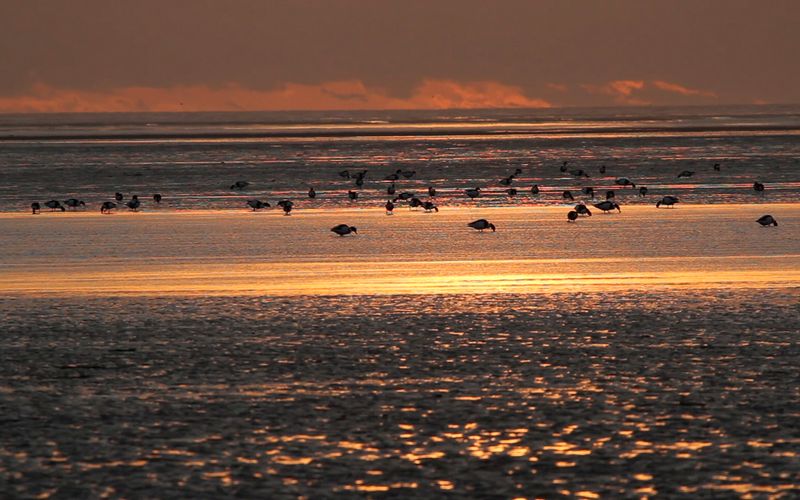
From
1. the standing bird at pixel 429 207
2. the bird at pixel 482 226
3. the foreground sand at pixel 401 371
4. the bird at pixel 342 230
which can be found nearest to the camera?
the foreground sand at pixel 401 371

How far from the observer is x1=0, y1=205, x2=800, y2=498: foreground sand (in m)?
12.4

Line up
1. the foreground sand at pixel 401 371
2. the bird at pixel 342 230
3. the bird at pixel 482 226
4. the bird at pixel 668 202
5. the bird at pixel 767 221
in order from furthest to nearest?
the bird at pixel 668 202 → the bird at pixel 482 226 → the bird at pixel 767 221 → the bird at pixel 342 230 → the foreground sand at pixel 401 371

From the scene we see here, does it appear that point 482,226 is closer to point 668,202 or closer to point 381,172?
point 668,202

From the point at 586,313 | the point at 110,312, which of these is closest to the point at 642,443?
the point at 586,313

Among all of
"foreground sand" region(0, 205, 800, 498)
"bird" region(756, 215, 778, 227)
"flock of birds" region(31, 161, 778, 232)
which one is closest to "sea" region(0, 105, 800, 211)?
"flock of birds" region(31, 161, 778, 232)

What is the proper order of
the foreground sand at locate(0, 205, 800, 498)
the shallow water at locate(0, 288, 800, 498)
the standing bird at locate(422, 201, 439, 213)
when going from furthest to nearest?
the standing bird at locate(422, 201, 439, 213)
the foreground sand at locate(0, 205, 800, 498)
the shallow water at locate(0, 288, 800, 498)

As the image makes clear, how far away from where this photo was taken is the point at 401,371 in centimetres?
1723

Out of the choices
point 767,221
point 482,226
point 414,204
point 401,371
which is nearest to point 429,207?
point 414,204

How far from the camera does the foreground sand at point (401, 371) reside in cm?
1238

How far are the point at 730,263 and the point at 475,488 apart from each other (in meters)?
18.1

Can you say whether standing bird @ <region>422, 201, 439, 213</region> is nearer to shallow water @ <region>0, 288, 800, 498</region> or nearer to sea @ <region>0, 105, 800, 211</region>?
sea @ <region>0, 105, 800, 211</region>

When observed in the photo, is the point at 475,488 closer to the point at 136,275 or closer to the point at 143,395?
the point at 143,395

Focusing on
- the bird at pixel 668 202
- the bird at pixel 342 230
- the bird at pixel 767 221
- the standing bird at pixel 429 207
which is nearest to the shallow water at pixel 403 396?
the bird at pixel 342 230

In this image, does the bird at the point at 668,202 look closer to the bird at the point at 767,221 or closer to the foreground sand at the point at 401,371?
the bird at the point at 767,221
